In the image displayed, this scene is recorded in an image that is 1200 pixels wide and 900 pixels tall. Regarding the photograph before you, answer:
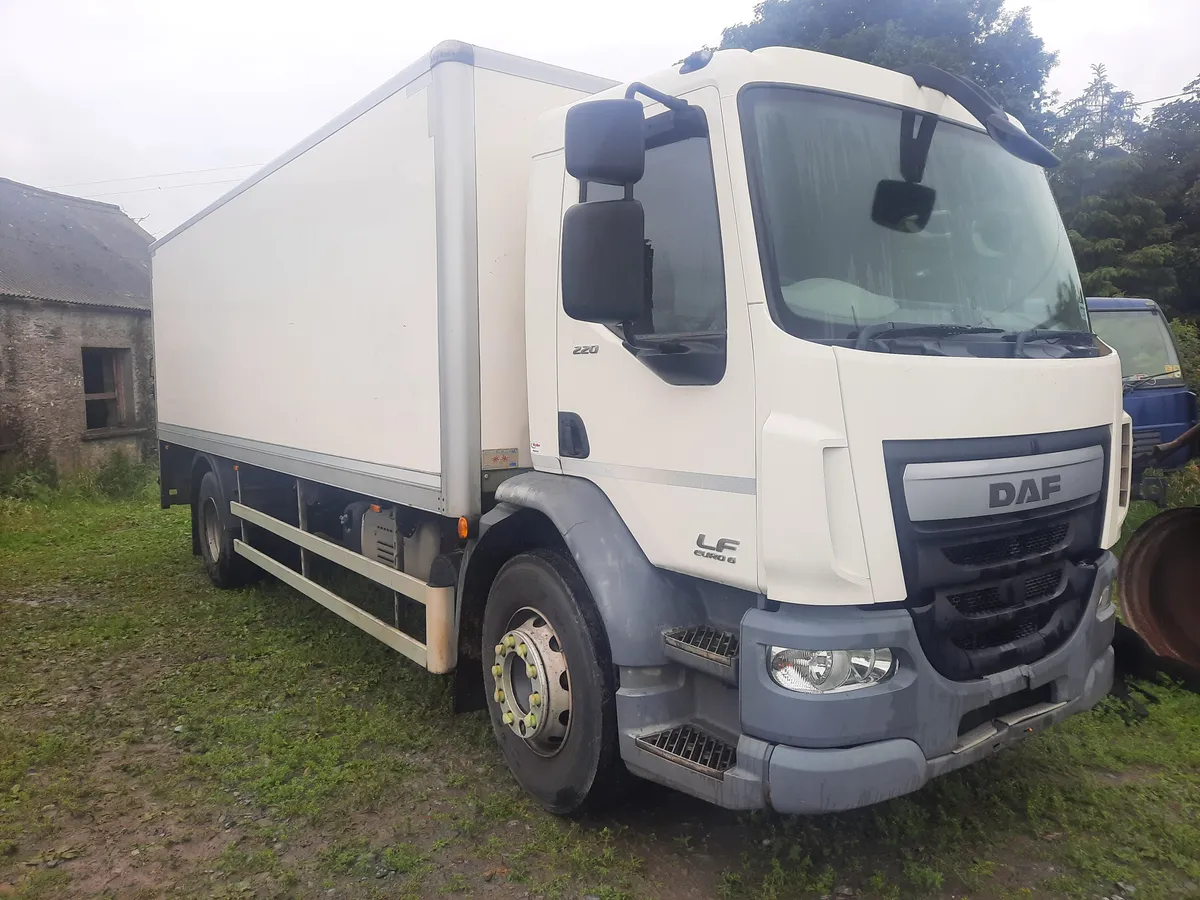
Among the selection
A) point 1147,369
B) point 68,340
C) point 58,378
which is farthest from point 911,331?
point 68,340

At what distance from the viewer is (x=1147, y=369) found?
28.0ft

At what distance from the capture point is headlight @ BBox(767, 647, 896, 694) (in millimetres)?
2707

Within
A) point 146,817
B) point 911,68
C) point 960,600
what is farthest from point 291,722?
point 911,68

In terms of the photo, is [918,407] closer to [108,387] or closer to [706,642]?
[706,642]

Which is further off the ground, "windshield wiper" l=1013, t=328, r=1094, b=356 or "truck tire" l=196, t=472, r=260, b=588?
"windshield wiper" l=1013, t=328, r=1094, b=356

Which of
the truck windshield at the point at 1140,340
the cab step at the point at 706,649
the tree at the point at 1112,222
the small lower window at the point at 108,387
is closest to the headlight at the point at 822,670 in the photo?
the cab step at the point at 706,649

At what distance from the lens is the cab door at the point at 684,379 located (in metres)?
2.88

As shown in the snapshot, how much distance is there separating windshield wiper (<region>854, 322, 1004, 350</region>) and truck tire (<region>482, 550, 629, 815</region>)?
141 cm

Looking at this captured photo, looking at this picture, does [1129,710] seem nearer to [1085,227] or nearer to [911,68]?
[911,68]

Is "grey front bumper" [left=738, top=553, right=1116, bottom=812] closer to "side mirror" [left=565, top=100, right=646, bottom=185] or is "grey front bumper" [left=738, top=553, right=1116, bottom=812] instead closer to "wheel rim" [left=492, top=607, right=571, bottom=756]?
"wheel rim" [left=492, top=607, right=571, bottom=756]

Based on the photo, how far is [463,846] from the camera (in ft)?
11.6

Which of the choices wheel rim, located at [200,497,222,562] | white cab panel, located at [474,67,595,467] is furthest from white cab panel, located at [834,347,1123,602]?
wheel rim, located at [200,497,222,562]

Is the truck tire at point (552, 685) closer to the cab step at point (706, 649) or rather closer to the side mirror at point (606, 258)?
the cab step at point (706, 649)

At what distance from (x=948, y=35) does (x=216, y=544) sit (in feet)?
56.8
